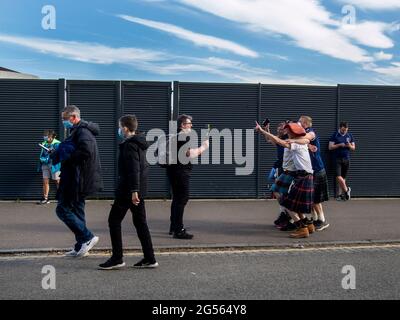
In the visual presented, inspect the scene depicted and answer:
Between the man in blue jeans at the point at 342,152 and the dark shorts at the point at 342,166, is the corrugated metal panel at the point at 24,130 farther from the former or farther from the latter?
the dark shorts at the point at 342,166

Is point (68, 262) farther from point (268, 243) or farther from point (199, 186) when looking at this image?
point (199, 186)

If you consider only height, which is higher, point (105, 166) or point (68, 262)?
point (105, 166)

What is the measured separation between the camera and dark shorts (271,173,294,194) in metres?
9.30

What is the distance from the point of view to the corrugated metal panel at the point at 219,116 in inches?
539

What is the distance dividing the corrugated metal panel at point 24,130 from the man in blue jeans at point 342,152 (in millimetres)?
6863

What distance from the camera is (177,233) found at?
8.74 m

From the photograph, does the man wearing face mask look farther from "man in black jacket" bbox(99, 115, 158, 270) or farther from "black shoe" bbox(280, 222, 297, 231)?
"man in black jacket" bbox(99, 115, 158, 270)

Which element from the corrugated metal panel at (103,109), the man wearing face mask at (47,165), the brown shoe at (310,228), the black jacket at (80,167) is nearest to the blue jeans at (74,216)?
the black jacket at (80,167)

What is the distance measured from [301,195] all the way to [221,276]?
2687 mm

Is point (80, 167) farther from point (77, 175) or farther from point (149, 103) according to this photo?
point (149, 103)

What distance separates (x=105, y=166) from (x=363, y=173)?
662cm

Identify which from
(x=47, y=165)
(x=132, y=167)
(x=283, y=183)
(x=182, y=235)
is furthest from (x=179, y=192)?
(x=47, y=165)
